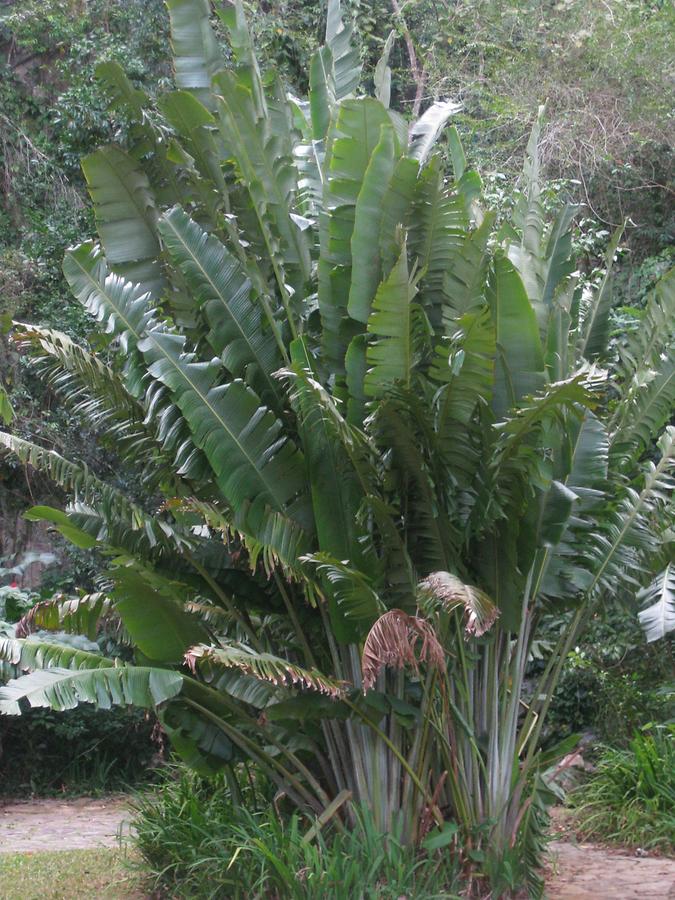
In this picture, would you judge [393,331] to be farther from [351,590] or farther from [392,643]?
[392,643]

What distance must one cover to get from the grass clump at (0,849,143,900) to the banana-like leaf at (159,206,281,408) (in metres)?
3.61

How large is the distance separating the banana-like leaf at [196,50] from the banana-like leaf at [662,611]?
437cm

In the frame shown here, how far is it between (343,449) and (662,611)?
232 centimetres

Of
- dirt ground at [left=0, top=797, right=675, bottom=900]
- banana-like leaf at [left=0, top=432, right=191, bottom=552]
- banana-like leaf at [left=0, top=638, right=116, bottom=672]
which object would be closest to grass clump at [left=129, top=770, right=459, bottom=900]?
dirt ground at [left=0, top=797, right=675, bottom=900]

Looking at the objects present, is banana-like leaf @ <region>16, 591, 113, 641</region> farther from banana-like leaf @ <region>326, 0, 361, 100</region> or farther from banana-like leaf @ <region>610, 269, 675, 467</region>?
banana-like leaf @ <region>326, 0, 361, 100</region>

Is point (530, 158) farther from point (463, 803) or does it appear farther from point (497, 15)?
point (497, 15)

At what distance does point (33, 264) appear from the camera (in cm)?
1419

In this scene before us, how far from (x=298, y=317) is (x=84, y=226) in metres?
8.99

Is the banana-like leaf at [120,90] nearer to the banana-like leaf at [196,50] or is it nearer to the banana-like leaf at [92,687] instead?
the banana-like leaf at [196,50]

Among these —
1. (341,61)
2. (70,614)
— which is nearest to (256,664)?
(70,614)

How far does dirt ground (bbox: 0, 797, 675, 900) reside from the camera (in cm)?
707

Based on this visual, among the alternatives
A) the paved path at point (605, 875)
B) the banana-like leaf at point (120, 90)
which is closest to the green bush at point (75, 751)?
the paved path at point (605, 875)

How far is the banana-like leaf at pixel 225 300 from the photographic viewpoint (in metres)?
6.15

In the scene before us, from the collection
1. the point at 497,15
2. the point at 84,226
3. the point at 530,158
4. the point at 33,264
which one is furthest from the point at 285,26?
the point at 530,158
